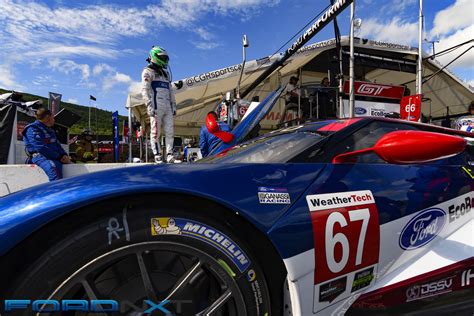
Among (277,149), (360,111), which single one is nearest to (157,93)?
(277,149)

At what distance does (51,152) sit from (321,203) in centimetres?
359

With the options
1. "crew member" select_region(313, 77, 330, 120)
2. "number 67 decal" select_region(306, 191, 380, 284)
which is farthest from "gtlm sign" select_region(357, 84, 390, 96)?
"number 67 decal" select_region(306, 191, 380, 284)

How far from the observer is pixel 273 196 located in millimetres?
1113

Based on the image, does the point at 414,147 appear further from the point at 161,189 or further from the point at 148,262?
the point at 148,262

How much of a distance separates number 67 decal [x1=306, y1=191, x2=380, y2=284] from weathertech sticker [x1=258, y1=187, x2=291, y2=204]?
9 cm

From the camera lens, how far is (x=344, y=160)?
1.29 metres

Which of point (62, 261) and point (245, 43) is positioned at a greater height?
point (245, 43)

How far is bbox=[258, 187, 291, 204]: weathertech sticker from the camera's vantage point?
110 cm

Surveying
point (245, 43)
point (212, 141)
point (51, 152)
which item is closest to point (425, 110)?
point (245, 43)

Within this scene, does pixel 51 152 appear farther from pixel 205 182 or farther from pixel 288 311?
pixel 288 311

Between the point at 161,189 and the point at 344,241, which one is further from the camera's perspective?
the point at 344,241

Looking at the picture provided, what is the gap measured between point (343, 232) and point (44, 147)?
3678 millimetres

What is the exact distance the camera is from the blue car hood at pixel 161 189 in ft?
3.03

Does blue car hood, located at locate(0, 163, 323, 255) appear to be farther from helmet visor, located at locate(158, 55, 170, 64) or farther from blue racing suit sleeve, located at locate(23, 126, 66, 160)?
helmet visor, located at locate(158, 55, 170, 64)
